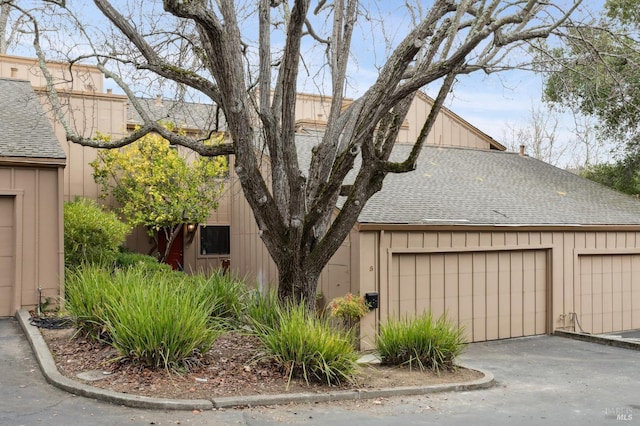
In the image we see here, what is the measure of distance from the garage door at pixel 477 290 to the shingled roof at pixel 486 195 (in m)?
0.86

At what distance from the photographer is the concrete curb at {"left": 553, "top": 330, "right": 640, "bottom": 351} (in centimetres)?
1322

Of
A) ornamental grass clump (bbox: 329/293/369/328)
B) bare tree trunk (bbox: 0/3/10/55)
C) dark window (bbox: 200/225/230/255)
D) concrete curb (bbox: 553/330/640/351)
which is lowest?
concrete curb (bbox: 553/330/640/351)

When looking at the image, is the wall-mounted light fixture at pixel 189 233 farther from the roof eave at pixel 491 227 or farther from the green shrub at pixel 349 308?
the green shrub at pixel 349 308

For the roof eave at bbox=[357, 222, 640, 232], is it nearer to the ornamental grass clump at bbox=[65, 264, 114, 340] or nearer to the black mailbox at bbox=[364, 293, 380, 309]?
the black mailbox at bbox=[364, 293, 380, 309]

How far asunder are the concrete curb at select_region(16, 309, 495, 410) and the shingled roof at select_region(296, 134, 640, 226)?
491cm

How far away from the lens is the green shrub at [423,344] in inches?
357

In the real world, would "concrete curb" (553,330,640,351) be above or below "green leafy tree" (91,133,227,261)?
below

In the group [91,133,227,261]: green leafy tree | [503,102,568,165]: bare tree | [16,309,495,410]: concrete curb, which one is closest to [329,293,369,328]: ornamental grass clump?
[16,309,495,410]: concrete curb

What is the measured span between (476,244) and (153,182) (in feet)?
33.2

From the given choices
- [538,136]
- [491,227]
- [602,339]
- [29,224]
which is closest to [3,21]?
[29,224]

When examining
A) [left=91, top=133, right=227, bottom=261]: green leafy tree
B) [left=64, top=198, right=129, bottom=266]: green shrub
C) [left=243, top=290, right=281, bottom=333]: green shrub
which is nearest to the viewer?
[left=243, top=290, right=281, bottom=333]: green shrub

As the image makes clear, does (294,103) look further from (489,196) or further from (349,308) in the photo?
(489,196)

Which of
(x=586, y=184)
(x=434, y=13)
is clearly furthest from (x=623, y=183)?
(x=434, y=13)

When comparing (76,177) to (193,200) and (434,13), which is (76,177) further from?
(434,13)
